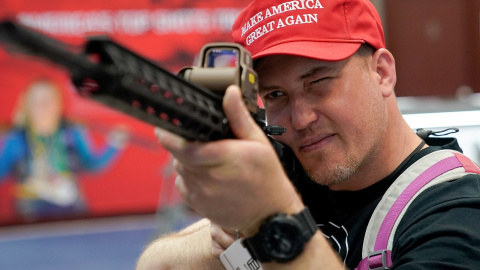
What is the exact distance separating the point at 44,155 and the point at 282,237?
5.61 meters

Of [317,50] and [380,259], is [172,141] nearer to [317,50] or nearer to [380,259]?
[380,259]

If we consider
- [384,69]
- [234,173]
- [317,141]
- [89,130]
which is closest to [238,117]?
[234,173]

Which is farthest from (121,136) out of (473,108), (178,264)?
(178,264)

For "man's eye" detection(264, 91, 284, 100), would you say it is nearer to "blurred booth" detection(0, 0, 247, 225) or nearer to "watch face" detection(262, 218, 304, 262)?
"watch face" detection(262, 218, 304, 262)

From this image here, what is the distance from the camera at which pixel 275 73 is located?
173 cm

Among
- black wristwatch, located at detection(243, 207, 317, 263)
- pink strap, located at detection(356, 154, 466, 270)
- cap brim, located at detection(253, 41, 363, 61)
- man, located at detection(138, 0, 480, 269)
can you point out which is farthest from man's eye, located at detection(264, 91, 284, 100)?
black wristwatch, located at detection(243, 207, 317, 263)

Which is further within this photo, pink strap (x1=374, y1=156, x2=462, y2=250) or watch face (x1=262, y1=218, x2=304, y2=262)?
pink strap (x1=374, y1=156, x2=462, y2=250)

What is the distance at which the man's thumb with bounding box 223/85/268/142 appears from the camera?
996 millimetres

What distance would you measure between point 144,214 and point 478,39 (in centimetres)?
405

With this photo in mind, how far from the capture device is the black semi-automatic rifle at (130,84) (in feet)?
2.52

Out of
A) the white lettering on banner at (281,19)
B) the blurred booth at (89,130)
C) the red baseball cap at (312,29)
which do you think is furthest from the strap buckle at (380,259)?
the blurred booth at (89,130)

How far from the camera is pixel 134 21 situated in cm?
655

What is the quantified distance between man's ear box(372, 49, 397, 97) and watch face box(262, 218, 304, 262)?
81cm

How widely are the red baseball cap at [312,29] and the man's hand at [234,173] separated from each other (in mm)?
649
